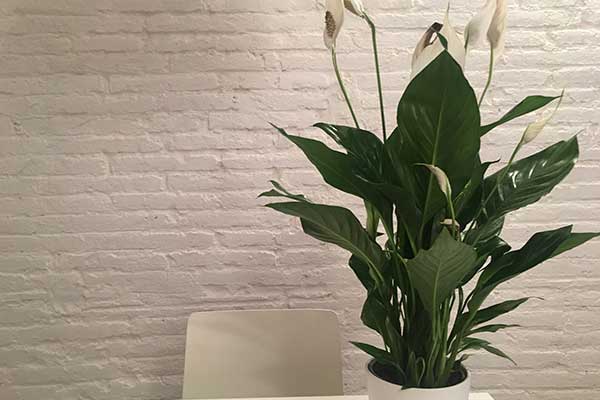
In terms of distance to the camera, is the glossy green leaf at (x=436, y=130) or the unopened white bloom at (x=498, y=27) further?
the unopened white bloom at (x=498, y=27)

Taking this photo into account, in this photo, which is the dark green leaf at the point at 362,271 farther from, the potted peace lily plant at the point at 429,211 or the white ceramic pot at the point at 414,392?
the white ceramic pot at the point at 414,392

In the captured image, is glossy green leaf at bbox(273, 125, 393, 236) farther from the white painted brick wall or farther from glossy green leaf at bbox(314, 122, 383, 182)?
the white painted brick wall

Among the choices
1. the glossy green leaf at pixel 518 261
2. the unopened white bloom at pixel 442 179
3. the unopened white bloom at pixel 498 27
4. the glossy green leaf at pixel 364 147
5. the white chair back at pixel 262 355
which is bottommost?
the white chair back at pixel 262 355

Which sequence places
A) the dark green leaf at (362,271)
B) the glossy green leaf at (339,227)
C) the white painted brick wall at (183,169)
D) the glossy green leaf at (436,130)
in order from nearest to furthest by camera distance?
the glossy green leaf at (436,130) < the glossy green leaf at (339,227) < the dark green leaf at (362,271) < the white painted brick wall at (183,169)

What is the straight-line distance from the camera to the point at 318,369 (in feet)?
5.90

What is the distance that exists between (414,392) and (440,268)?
24cm

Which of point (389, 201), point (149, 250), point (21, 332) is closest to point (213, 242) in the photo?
point (149, 250)

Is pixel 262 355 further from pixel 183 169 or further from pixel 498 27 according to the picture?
pixel 498 27

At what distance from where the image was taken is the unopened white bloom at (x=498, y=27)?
1.21 meters

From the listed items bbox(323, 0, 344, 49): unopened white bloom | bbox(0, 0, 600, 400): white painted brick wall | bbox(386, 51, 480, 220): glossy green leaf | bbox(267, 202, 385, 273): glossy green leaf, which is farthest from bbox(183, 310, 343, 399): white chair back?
bbox(323, 0, 344, 49): unopened white bloom

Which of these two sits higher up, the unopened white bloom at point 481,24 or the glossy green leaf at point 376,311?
the unopened white bloom at point 481,24

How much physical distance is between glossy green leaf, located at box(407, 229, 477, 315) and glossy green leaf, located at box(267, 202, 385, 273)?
0.37 feet

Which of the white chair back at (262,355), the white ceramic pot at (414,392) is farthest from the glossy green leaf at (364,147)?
the white chair back at (262,355)

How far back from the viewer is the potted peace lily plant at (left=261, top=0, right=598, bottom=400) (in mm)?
1144
